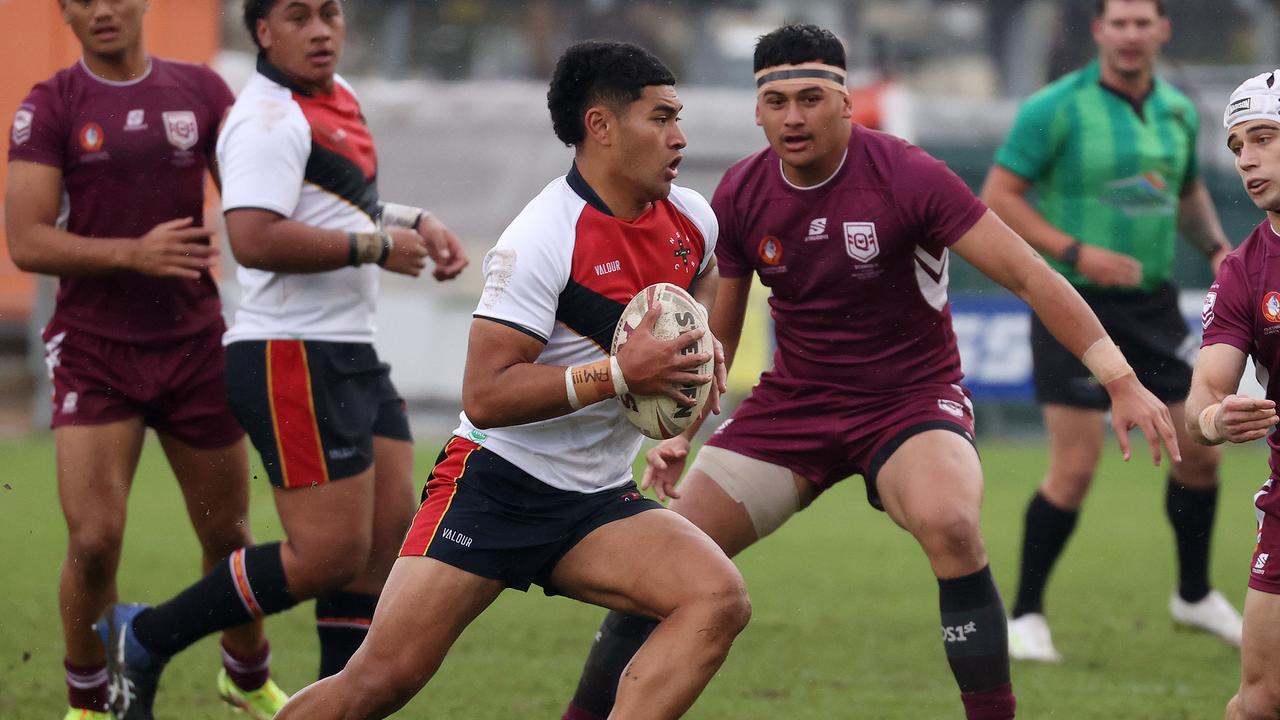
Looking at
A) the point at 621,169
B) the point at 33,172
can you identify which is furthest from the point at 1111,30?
the point at 33,172

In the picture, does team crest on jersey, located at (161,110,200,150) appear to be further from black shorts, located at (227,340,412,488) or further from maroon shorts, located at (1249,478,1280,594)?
maroon shorts, located at (1249,478,1280,594)

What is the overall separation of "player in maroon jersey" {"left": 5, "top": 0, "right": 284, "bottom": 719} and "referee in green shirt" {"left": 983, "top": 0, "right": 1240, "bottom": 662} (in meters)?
3.22

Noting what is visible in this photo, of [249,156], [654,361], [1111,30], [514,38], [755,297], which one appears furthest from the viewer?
[514,38]

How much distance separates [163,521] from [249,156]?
5.62 metres

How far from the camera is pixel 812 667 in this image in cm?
642

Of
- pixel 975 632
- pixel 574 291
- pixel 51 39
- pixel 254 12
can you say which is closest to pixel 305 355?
pixel 254 12

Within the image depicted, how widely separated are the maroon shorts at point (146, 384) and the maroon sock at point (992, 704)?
2582 mm

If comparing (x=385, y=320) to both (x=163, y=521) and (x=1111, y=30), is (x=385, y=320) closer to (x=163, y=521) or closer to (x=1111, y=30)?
(x=163, y=521)

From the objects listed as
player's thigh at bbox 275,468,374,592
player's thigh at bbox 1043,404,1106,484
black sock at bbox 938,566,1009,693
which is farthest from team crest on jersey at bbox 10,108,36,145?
player's thigh at bbox 1043,404,1106,484

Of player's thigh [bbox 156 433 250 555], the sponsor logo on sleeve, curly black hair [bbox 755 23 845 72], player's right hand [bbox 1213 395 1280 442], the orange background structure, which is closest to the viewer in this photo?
player's right hand [bbox 1213 395 1280 442]

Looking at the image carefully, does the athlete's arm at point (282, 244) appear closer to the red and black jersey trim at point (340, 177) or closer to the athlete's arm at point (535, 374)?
the red and black jersey trim at point (340, 177)

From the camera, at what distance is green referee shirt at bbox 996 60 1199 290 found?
6.93 metres

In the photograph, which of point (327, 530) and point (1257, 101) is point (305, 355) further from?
point (1257, 101)

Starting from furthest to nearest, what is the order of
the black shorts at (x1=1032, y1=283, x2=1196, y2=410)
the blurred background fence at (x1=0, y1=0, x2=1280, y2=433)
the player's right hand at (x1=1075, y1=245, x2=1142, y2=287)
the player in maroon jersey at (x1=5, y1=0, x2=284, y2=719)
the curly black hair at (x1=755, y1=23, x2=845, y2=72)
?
1. the blurred background fence at (x1=0, y1=0, x2=1280, y2=433)
2. the black shorts at (x1=1032, y1=283, x2=1196, y2=410)
3. the player's right hand at (x1=1075, y1=245, x2=1142, y2=287)
4. the player in maroon jersey at (x1=5, y1=0, x2=284, y2=719)
5. the curly black hair at (x1=755, y1=23, x2=845, y2=72)
